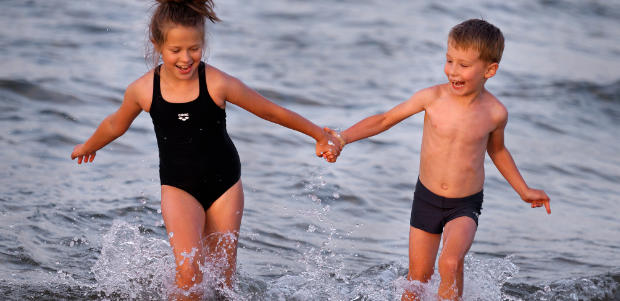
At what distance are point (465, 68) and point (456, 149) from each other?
0.49 m

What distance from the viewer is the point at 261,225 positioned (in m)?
6.54

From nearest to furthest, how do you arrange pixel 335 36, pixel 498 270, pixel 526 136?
pixel 498 270 → pixel 526 136 → pixel 335 36

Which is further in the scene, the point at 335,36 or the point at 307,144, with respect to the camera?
the point at 335,36

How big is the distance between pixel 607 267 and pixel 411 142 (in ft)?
11.4

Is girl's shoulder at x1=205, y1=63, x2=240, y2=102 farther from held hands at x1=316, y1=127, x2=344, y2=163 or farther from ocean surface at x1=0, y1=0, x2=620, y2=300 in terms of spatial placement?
held hands at x1=316, y1=127, x2=344, y2=163

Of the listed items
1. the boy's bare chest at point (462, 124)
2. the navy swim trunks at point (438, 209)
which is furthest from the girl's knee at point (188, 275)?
the boy's bare chest at point (462, 124)

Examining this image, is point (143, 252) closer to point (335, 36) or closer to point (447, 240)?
point (447, 240)

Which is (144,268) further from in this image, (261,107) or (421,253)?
(421,253)

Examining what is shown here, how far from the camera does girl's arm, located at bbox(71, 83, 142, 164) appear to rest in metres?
4.42

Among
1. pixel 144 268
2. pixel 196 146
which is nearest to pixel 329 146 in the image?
pixel 196 146

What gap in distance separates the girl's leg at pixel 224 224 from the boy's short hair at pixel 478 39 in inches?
60.7

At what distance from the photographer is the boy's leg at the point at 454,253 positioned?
4434 millimetres

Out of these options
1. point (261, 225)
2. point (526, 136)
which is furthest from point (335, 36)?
point (261, 225)

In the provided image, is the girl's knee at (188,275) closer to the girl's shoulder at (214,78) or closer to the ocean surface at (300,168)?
the ocean surface at (300,168)
